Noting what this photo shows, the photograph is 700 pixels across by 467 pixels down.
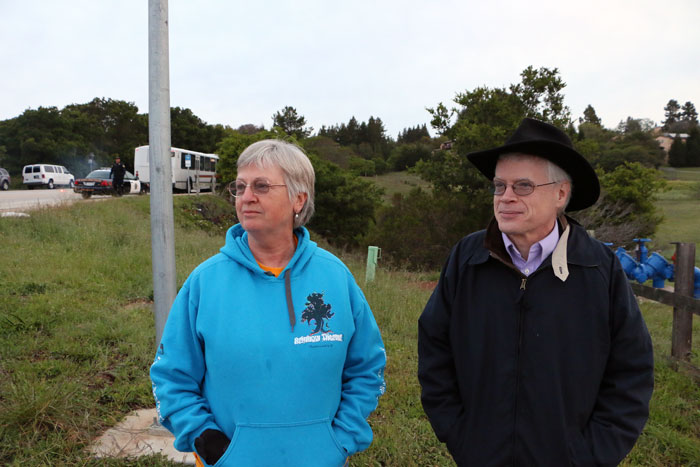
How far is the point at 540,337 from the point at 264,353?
3.25 ft

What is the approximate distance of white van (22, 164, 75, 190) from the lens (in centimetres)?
3080

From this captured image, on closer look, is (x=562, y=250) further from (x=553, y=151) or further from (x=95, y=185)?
(x=95, y=185)

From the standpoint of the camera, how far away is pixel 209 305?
70.1 inches

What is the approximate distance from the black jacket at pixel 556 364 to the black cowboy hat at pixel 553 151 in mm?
224

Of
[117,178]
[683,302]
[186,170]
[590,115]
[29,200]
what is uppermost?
[590,115]

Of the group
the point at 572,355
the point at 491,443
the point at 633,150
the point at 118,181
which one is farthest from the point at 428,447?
the point at 633,150

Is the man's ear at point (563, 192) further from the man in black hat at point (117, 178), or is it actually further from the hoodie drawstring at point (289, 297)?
the man in black hat at point (117, 178)

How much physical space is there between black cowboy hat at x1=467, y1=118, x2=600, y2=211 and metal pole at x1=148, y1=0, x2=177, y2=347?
2.02 m

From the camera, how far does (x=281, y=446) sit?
1.76m

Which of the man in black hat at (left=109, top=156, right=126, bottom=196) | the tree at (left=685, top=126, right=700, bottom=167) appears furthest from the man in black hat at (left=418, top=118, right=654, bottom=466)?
the tree at (left=685, top=126, right=700, bottom=167)

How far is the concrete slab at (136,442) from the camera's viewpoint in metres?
3.04

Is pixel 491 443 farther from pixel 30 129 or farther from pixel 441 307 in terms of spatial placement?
pixel 30 129

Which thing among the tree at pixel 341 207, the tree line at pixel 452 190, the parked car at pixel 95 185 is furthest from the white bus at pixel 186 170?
the tree at pixel 341 207

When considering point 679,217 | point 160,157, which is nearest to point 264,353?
point 160,157
